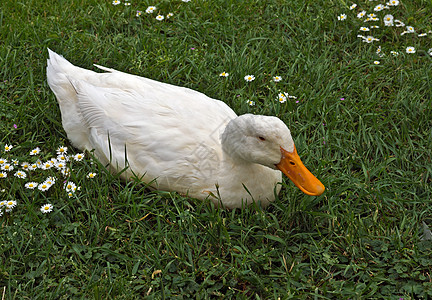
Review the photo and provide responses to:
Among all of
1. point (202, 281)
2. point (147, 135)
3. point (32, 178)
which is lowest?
point (202, 281)

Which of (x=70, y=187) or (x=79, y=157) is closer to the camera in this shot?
(x=70, y=187)

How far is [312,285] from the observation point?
2.98 m

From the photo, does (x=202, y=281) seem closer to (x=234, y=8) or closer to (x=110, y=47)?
(x=110, y=47)

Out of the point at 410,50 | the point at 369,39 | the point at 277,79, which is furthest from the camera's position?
the point at 369,39

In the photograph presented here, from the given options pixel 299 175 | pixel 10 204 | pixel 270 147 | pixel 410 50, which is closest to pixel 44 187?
pixel 10 204

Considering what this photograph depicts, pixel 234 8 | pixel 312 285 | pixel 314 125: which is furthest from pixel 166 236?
pixel 234 8

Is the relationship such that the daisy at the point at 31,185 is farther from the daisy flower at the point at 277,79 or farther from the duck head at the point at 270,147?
the daisy flower at the point at 277,79

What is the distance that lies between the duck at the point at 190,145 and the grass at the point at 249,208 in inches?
4.1

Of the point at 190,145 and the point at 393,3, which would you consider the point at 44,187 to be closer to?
the point at 190,145

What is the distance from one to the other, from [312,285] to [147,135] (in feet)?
4.43

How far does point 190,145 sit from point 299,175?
70cm

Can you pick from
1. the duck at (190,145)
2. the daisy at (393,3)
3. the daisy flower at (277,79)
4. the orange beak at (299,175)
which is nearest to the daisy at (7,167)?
the duck at (190,145)

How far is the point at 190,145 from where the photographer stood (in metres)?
3.36

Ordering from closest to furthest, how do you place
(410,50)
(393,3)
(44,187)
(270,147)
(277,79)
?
(270,147)
(44,187)
(277,79)
(410,50)
(393,3)
